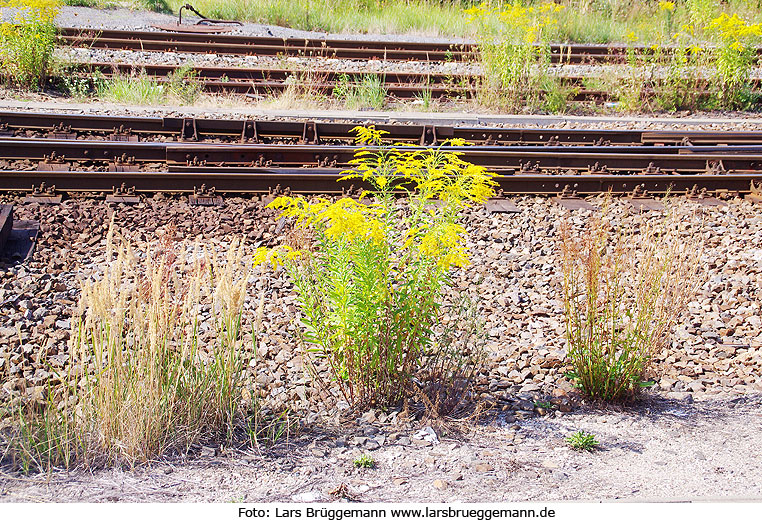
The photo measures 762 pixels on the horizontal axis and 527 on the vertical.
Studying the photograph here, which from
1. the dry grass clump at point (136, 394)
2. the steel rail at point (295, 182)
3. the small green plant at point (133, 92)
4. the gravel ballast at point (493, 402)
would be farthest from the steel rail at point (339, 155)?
the dry grass clump at point (136, 394)

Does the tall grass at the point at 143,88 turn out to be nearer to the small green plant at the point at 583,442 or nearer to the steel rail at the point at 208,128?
the steel rail at the point at 208,128

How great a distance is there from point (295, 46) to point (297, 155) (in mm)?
6598

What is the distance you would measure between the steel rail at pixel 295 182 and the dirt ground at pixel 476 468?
408 centimetres

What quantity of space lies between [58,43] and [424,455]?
12.6 metres

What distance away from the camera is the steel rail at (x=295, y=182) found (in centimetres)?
848

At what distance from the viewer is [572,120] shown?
1255 cm

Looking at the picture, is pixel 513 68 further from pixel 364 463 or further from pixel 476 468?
pixel 364 463

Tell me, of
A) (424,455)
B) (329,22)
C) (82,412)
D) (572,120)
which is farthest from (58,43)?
(424,455)

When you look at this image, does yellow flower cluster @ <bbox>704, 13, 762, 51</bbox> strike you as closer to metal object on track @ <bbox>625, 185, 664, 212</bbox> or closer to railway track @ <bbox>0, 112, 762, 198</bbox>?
railway track @ <bbox>0, 112, 762, 198</bbox>

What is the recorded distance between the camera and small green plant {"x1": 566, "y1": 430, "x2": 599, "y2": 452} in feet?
15.0

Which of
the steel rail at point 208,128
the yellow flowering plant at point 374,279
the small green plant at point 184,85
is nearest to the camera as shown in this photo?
the yellow flowering plant at point 374,279

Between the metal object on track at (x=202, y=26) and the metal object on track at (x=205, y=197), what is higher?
the metal object on track at (x=202, y=26)

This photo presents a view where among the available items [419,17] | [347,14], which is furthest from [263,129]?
[347,14]

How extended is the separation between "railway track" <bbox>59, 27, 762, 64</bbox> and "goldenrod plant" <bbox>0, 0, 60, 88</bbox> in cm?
191
